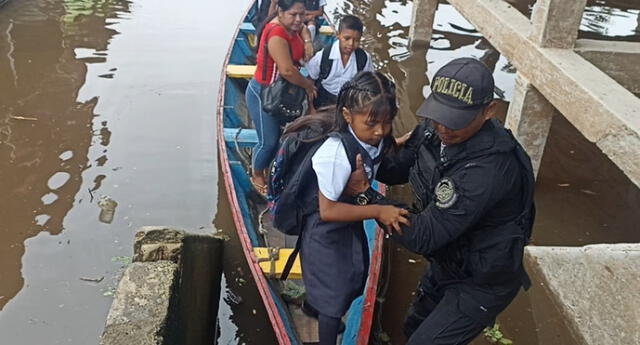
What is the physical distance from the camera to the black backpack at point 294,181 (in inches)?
115

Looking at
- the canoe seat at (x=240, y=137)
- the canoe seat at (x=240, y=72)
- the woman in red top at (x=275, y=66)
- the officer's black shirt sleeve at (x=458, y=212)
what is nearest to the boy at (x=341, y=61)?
the woman in red top at (x=275, y=66)

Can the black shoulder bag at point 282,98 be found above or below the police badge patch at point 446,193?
below

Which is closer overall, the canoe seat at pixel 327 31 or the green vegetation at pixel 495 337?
the green vegetation at pixel 495 337

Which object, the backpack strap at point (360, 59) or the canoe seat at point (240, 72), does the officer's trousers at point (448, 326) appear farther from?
the canoe seat at point (240, 72)

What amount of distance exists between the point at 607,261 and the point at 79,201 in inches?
189

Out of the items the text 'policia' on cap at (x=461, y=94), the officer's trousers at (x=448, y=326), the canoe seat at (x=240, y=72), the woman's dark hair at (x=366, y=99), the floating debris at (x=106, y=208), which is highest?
the text 'policia' on cap at (x=461, y=94)

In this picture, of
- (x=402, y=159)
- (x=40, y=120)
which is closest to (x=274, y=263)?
(x=402, y=159)

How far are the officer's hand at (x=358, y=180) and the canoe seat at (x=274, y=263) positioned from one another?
4.31 feet

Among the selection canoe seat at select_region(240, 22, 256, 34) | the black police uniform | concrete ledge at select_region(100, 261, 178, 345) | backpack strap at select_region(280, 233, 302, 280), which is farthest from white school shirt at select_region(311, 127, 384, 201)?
canoe seat at select_region(240, 22, 256, 34)

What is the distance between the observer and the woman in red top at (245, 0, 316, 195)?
4453mm

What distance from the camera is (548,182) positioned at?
630 cm

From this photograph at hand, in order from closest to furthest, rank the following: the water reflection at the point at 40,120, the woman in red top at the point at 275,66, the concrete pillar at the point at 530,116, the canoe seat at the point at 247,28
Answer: the woman in red top at the point at 275,66 < the concrete pillar at the point at 530,116 < the water reflection at the point at 40,120 < the canoe seat at the point at 247,28

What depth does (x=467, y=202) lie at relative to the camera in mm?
2467

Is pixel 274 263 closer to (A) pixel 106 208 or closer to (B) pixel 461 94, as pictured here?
(B) pixel 461 94
